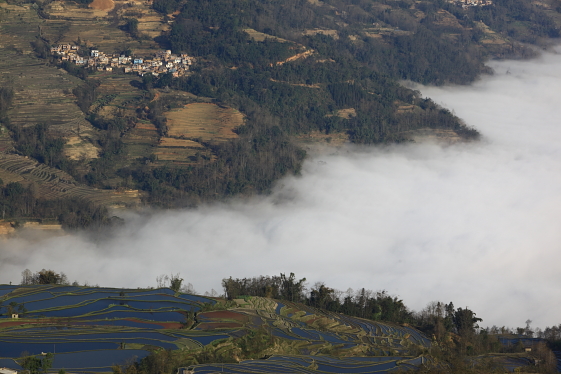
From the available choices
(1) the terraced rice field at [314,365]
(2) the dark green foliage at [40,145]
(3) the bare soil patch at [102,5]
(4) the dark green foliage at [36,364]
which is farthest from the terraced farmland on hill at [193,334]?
(3) the bare soil patch at [102,5]

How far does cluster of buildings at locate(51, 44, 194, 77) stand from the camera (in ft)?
420

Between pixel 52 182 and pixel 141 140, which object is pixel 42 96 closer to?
pixel 141 140

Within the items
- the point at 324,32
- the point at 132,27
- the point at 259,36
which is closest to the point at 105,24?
the point at 132,27

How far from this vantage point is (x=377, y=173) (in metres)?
123

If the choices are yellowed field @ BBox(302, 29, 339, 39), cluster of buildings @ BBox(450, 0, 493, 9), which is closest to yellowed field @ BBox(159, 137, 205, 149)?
yellowed field @ BBox(302, 29, 339, 39)

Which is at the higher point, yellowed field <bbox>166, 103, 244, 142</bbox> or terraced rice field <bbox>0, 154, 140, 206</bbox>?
yellowed field <bbox>166, 103, 244, 142</bbox>

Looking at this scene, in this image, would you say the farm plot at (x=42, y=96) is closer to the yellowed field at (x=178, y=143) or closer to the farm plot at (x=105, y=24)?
the yellowed field at (x=178, y=143)

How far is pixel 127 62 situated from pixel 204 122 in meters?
20.6

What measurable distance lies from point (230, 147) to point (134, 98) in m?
15.3

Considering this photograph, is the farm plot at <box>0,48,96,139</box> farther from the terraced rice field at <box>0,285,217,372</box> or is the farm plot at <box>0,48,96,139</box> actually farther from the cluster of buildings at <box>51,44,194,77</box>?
the terraced rice field at <box>0,285,217,372</box>

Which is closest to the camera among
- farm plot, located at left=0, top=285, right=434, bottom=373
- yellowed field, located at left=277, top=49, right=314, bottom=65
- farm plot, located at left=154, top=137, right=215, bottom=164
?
farm plot, located at left=0, top=285, right=434, bottom=373

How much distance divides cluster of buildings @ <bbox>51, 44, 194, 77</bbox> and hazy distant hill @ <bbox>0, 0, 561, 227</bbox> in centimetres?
79

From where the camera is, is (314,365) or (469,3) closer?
(314,365)

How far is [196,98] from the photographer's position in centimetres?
12188
